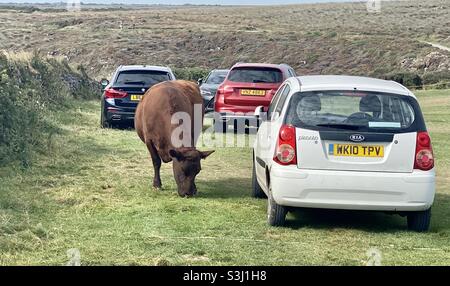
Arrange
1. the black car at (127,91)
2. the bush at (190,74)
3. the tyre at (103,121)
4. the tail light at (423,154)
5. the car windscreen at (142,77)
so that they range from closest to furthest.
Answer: the tail light at (423,154) < the black car at (127,91) < the car windscreen at (142,77) < the tyre at (103,121) < the bush at (190,74)

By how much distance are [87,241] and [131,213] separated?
1.67 meters

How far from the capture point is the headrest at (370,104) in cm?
916

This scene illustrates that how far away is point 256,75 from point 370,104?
11.2 meters

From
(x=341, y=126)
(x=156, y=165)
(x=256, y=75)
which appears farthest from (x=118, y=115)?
(x=341, y=126)

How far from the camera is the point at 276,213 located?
9133 mm

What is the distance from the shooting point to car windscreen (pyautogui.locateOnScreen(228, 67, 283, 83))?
2010 cm

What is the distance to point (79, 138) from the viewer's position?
18016 mm

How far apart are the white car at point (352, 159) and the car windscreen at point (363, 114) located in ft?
0.04

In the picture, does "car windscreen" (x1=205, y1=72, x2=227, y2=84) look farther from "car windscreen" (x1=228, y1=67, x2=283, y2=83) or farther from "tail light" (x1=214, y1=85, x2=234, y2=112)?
"tail light" (x1=214, y1=85, x2=234, y2=112)

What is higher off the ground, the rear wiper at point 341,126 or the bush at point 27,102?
the rear wiper at point 341,126

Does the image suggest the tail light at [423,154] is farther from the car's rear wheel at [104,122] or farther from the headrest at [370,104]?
the car's rear wheel at [104,122]

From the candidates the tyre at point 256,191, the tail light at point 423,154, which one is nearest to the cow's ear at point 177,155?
the tyre at point 256,191

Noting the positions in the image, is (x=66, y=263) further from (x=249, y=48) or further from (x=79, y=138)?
(x=249, y=48)
